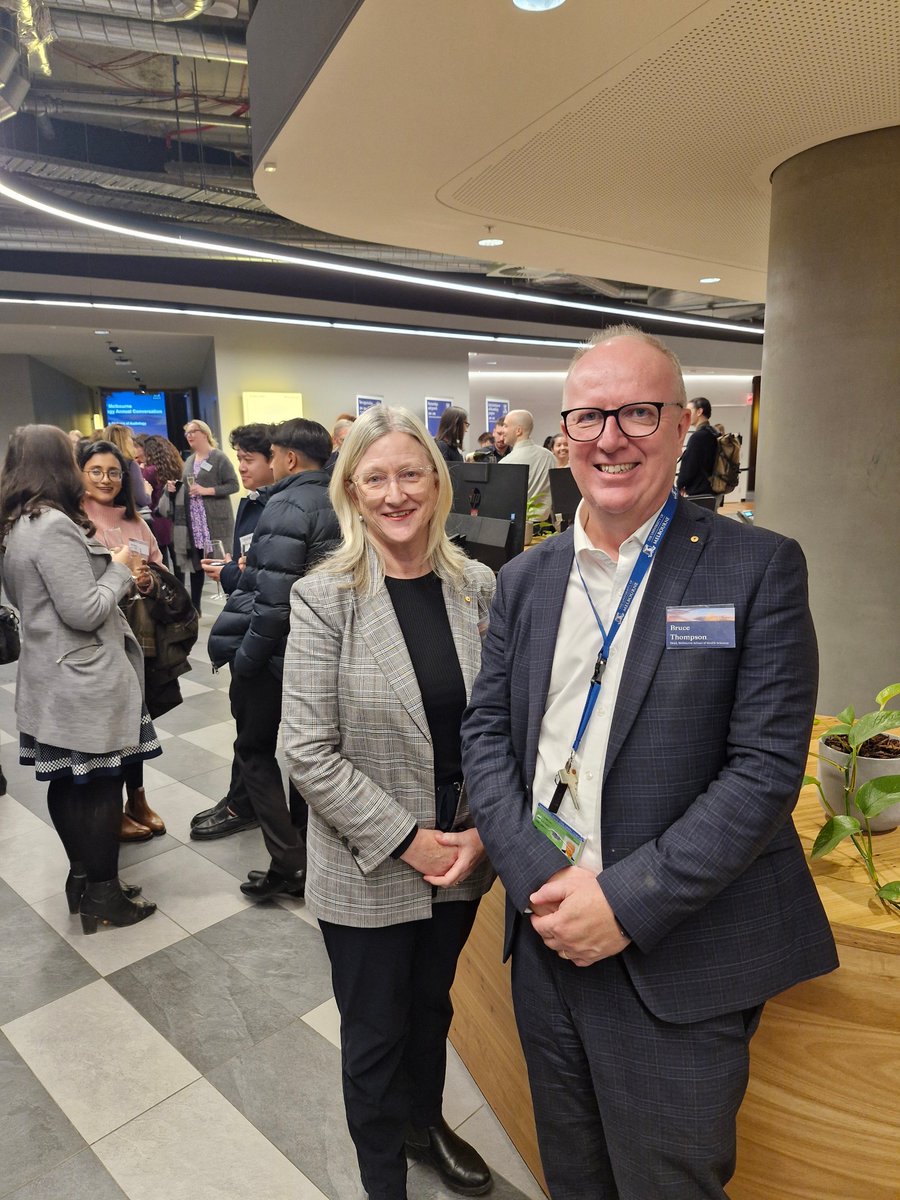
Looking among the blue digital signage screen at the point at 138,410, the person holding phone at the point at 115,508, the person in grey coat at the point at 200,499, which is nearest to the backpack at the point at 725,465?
the person in grey coat at the point at 200,499

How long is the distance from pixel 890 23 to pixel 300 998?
142 inches

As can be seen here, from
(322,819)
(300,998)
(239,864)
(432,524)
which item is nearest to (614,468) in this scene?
(432,524)

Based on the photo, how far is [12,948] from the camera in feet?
8.68

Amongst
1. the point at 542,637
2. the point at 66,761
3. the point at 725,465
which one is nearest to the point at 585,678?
the point at 542,637

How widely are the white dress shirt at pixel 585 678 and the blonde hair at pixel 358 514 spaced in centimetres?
40

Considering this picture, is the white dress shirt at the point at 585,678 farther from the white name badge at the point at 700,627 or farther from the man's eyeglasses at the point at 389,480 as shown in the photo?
the man's eyeglasses at the point at 389,480

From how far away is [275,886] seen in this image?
9.55 ft

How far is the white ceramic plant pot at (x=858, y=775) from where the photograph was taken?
55.4 inches

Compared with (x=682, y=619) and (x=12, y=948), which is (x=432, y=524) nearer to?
(x=682, y=619)

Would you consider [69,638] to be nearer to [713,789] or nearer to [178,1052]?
[178,1052]

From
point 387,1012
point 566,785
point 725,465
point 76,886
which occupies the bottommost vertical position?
point 76,886

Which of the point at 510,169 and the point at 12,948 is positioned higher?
the point at 510,169

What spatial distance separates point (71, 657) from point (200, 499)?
469cm

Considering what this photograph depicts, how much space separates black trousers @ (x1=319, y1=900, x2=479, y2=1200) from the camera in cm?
148
